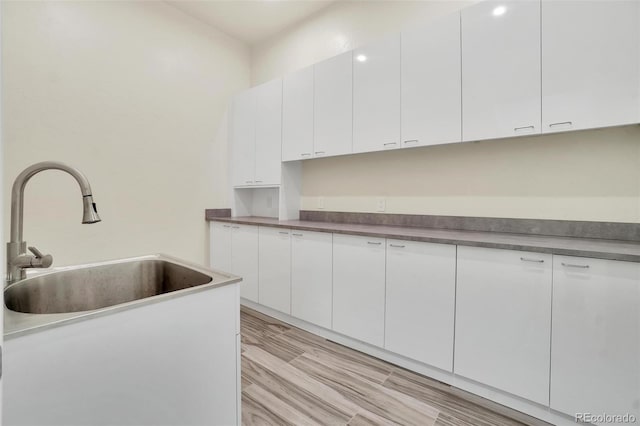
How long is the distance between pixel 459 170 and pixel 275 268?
171 centimetres

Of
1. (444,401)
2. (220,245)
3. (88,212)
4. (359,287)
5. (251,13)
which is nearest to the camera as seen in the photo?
(88,212)

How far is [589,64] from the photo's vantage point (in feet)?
5.22

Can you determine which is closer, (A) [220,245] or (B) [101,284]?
(B) [101,284]

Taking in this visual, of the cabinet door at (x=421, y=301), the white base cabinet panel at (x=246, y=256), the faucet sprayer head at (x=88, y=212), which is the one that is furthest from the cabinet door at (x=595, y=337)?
the white base cabinet panel at (x=246, y=256)

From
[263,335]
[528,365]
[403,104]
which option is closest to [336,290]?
[263,335]

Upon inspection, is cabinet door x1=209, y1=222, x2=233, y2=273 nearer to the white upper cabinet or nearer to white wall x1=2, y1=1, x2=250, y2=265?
white wall x1=2, y1=1, x2=250, y2=265

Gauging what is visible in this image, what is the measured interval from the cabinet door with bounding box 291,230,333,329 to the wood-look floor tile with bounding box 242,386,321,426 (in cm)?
75

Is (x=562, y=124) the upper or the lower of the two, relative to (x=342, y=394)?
upper

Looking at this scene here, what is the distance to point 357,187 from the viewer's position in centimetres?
284

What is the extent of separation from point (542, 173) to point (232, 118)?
3012mm

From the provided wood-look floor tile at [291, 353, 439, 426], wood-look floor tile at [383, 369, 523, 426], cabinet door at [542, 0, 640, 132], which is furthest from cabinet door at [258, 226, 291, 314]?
cabinet door at [542, 0, 640, 132]

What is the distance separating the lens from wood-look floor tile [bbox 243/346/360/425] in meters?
1.63

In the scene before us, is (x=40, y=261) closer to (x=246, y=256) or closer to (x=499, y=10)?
(x=246, y=256)

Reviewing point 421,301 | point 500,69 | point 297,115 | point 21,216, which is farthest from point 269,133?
point 21,216
